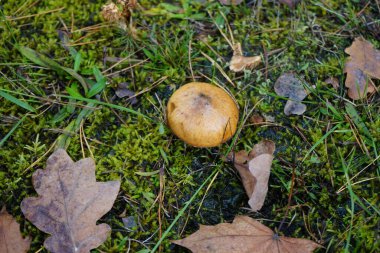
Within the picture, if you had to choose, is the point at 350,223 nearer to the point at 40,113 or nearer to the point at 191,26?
the point at 191,26

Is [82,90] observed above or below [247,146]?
above

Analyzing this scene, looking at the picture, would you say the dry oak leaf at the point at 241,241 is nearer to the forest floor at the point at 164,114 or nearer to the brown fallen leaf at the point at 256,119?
the forest floor at the point at 164,114

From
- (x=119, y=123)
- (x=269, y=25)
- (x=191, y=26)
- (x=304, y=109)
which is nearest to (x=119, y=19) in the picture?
(x=191, y=26)

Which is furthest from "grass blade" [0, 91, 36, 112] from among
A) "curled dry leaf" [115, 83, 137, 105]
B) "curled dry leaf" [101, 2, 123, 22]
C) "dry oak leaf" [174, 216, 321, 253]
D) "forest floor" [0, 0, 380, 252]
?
"dry oak leaf" [174, 216, 321, 253]

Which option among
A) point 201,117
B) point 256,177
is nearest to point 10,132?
point 201,117

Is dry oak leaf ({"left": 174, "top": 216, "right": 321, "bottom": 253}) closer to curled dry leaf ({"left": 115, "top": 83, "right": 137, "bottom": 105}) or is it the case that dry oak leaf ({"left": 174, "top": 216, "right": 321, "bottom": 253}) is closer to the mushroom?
the mushroom
